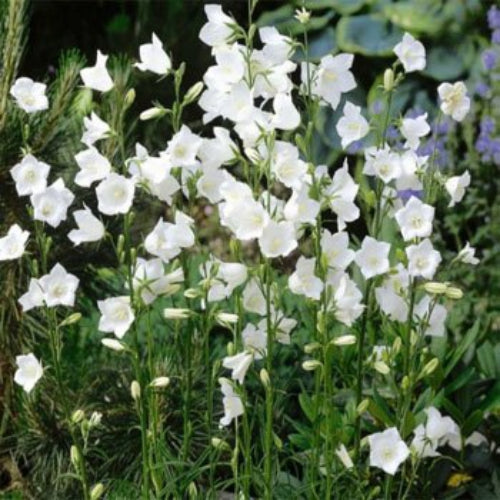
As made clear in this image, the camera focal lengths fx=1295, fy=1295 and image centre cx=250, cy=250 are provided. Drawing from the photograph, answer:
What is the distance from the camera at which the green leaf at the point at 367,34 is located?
5727 millimetres

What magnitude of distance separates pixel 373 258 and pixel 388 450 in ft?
1.15

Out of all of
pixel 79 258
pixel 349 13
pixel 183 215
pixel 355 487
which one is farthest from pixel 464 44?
pixel 183 215

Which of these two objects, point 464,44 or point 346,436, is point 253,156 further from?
point 464,44

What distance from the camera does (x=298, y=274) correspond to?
2182 mm

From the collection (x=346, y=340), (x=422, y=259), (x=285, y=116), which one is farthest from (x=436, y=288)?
(x=285, y=116)

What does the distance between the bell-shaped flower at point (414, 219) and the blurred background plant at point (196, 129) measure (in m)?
0.30

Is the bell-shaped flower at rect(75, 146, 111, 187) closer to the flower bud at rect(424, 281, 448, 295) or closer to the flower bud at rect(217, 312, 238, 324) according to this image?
the flower bud at rect(217, 312, 238, 324)

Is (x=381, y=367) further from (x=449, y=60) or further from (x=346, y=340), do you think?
(x=449, y=60)

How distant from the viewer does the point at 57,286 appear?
2.26m

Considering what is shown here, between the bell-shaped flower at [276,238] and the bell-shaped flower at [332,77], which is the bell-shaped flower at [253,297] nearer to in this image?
the bell-shaped flower at [276,238]

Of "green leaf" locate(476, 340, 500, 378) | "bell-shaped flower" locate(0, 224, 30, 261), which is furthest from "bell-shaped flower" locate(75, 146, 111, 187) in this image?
"green leaf" locate(476, 340, 500, 378)

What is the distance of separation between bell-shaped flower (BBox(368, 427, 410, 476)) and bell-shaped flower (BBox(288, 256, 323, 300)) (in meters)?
0.29

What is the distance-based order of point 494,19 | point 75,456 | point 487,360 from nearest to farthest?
point 75,456, point 487,360, point 494,19

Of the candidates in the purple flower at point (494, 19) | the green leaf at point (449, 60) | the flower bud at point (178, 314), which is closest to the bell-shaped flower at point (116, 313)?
the flower bud at point (178, 314)
